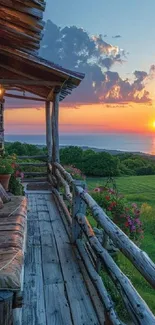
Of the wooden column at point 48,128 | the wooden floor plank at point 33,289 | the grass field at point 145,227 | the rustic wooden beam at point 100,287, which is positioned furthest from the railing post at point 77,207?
the wooden column at point 48,128

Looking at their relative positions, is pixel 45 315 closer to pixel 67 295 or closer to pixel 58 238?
pixel 67 295

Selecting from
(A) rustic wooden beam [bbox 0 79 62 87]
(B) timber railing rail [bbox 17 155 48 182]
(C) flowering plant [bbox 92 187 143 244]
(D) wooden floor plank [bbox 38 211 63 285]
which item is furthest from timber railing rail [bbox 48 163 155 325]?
(B) timber railing rail [bbox 17 155 48 182]

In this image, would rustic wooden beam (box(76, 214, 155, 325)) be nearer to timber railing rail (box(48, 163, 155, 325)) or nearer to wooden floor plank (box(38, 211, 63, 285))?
timber railing rail (box(48, 163, 155, 325))

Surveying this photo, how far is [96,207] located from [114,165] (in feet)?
48.0

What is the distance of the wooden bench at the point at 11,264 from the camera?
6.95ft

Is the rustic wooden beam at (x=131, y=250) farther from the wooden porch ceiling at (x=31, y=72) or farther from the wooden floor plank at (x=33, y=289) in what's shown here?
the wooden porch ceiling at (x=31, y=72)

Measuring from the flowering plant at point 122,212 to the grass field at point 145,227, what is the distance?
478 mm

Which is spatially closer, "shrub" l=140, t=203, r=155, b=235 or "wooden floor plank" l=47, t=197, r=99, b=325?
"wooden floor plank" l=47, t=197, r=99, b=325

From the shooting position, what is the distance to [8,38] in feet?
16.5

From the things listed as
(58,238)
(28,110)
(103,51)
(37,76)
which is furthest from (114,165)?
(58,238)

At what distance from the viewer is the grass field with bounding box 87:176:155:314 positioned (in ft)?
15.1

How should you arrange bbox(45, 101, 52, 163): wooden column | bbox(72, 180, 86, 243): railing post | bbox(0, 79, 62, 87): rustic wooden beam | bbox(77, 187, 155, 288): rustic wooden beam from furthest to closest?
bbox(45, 101, 52, 163): wooden column
bbox(0, 79, 62, 87): rustic wooden beam
bbox(72, 180, 86, 243): railing post
bbox(77, 187, 155, 288): rustic wooden beam

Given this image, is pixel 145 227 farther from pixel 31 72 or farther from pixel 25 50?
pixel 25 50

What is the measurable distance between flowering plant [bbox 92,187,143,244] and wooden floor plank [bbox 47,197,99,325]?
176cm
